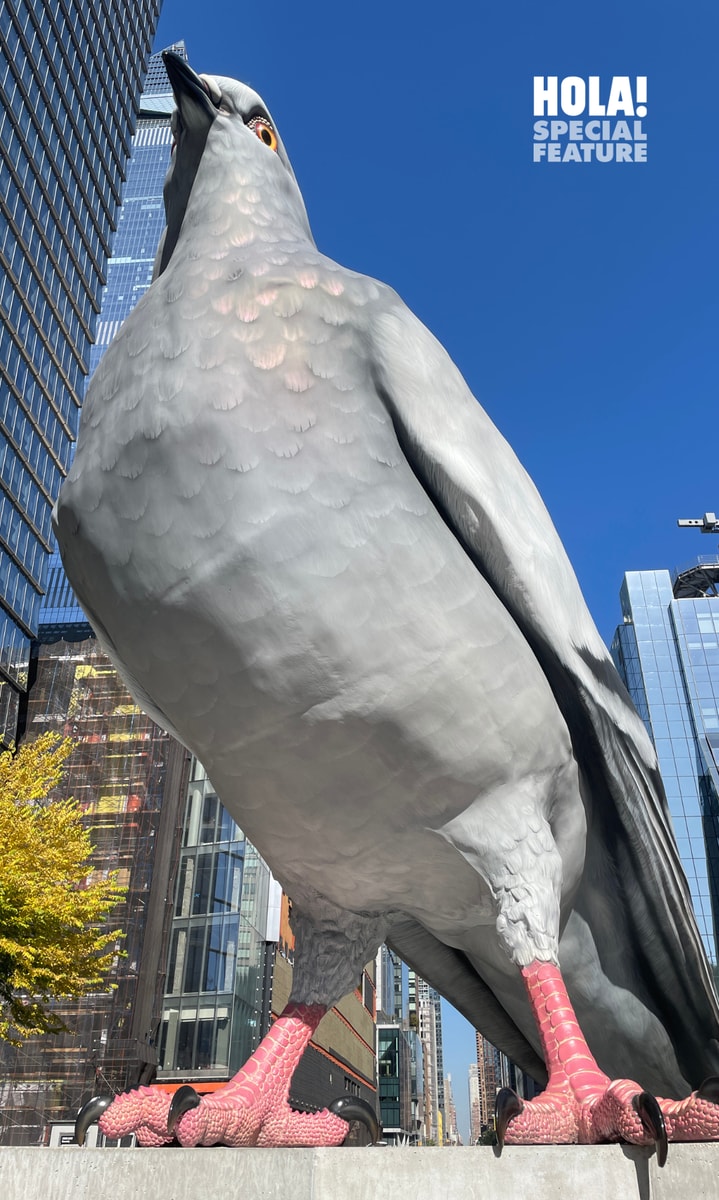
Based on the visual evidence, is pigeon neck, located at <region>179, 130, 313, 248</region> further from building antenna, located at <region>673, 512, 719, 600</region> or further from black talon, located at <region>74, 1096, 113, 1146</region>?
building antenna, located at <region>673, 512, 719, 600</region>

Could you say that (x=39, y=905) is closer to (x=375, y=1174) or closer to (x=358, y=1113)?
(x=358, y=1113)

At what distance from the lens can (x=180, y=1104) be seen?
129 inches

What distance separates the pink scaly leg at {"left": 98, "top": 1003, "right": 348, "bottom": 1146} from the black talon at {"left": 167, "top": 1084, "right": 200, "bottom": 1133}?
1cm

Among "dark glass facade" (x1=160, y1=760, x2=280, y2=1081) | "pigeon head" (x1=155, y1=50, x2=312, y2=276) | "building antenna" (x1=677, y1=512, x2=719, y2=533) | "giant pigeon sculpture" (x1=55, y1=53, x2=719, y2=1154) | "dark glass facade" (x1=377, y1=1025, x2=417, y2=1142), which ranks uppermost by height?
"building antenna" (x1=677, y1=512, x2=719, y2=533)

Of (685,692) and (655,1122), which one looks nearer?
(655,1122)

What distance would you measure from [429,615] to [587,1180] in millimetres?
2026

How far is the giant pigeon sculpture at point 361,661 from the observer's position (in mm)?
3523

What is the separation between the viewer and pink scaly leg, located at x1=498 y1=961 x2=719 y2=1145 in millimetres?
2885

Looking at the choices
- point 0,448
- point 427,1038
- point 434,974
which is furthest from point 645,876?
point 427,1038

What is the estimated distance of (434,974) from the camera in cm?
485

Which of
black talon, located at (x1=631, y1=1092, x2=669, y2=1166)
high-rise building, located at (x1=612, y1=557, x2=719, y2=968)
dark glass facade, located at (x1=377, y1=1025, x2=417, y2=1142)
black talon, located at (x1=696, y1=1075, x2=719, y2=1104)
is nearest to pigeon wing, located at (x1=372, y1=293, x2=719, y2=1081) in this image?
black talon, located at (x1=696, y1=1075, x2=719, y2=1104)

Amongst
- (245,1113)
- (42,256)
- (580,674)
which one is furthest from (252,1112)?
(42,256)

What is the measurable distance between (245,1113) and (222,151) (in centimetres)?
478

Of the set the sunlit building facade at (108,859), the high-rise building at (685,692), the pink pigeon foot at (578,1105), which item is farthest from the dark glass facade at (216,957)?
the high-rise building at (685,692)
